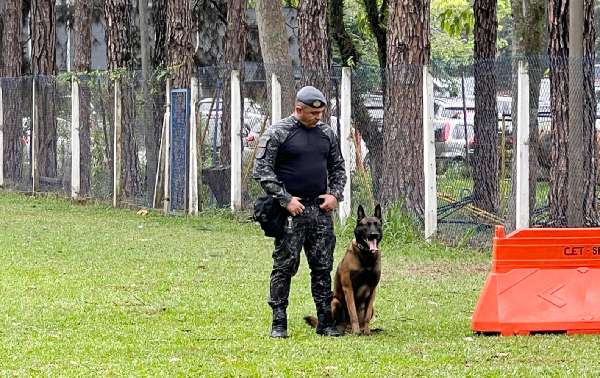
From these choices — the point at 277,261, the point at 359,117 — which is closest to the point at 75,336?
the point at 277,261

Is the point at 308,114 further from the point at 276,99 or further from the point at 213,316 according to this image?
the point at 276,99

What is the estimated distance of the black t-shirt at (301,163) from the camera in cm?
1059

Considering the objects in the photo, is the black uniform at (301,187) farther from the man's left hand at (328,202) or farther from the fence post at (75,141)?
the fence post at (75,141)

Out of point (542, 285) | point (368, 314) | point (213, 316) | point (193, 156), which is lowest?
point (213, 316)

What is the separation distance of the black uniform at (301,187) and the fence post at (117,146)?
14.3m

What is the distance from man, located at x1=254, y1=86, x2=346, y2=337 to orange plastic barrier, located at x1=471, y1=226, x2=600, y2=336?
1.21 metres

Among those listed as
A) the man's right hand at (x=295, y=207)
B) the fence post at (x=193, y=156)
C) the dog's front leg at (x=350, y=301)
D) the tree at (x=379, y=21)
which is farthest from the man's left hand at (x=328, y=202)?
the tree at (x=379, y=21)

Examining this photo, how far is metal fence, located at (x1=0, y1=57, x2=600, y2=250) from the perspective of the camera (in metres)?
16.7

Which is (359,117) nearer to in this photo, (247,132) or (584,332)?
(247,132)

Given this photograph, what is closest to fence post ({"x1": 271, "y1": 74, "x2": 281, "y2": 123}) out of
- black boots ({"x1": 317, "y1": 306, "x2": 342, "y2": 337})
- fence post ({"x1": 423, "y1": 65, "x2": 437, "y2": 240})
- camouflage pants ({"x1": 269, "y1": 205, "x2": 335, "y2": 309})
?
fence post ({"x1": 423, "y1": 65, "x2": 437, "y2": 240})

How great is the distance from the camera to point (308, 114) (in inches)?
415

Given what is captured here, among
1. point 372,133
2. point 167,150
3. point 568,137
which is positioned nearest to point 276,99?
point 372,133

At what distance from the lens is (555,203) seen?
1666cm

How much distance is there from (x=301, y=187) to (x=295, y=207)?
21cm
